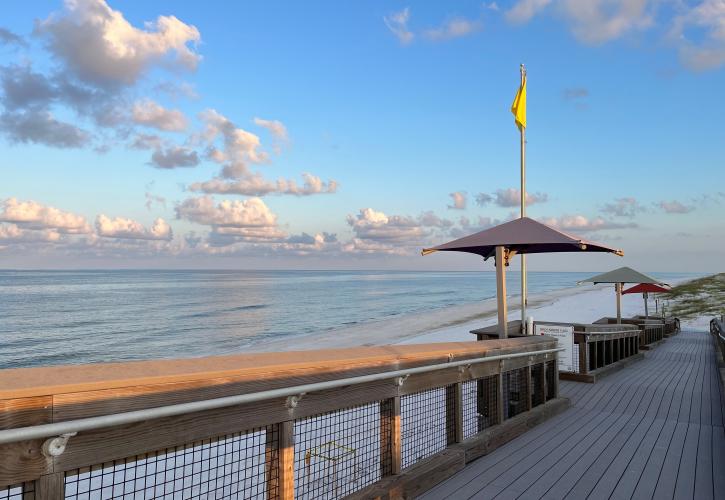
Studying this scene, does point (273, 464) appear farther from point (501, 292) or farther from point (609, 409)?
point (609, 409)

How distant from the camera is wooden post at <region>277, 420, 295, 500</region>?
283 centimetres

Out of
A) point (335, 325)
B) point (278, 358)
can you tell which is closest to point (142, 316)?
point (335, 325)

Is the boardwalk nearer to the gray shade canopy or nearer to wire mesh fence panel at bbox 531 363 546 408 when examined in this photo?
wire mesh fence panel at bbox 531 363 546 408

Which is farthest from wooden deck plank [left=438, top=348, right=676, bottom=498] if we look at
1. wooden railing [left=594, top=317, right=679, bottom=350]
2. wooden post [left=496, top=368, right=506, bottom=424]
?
wooden railing [left=594, top=317, right=679, bottom=350]

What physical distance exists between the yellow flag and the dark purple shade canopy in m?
5.10

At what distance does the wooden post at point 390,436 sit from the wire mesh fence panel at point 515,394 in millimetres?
2439

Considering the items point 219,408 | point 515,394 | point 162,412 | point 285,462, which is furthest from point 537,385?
point 162,412

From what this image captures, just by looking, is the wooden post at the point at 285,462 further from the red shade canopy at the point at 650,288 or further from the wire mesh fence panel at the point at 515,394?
the red shade canopy at the point at 650,288

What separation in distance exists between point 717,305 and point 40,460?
155 feet

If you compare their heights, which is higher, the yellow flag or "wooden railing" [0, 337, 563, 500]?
the yellow flag

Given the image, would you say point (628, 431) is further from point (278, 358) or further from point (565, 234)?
point (278, 358)

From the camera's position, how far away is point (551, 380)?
6867 mm

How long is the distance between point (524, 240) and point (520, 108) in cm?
632

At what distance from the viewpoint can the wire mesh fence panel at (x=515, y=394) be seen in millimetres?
5826
